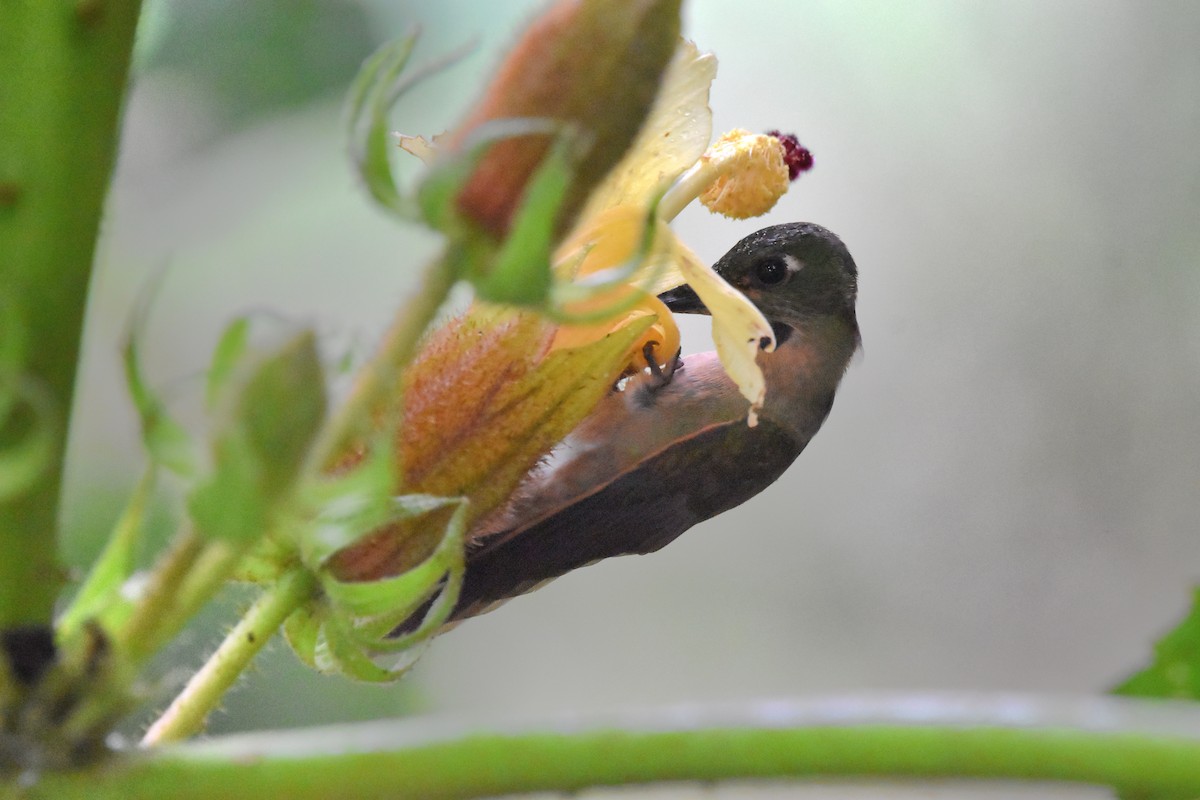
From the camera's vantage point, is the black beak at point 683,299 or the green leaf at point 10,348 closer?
the green leaf at point 10,348

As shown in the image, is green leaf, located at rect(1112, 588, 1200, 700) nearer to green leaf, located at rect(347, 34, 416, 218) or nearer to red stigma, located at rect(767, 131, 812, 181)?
red stigma, located at rect(767, 131, 812, 181)

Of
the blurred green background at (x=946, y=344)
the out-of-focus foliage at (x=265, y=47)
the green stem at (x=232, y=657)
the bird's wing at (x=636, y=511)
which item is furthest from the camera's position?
the blurred green background at (x=946, y=344)

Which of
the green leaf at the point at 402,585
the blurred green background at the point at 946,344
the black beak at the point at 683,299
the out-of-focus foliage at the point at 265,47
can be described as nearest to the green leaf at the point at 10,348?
the green leaf at the point at 402,585

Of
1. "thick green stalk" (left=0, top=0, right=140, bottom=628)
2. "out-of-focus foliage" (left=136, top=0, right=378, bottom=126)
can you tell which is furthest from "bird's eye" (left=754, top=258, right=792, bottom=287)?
"out-of-focus foliage" (left=136, top=0, right=378, bottom=126)

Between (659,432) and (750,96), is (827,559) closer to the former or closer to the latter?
(750,96)

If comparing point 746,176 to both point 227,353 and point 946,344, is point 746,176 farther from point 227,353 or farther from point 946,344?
point 946,344

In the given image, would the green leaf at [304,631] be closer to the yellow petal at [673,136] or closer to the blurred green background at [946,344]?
the yellow petal at [673,136]

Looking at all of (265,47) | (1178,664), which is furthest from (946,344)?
(1178,664)
